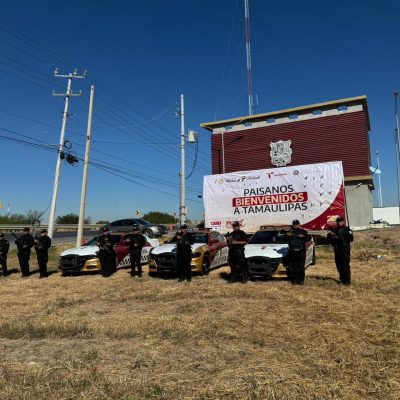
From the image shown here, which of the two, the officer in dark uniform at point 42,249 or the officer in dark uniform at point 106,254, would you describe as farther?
the officer in dark uniform at point 42,249

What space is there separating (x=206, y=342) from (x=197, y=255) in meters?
6.75

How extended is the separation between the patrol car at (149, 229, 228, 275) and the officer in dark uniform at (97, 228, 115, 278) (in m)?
1.42

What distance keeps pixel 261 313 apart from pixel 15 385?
4.34 metres

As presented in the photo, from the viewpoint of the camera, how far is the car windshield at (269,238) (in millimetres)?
12680

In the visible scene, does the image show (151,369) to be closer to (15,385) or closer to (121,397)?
(121,397)

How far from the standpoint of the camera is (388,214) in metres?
61.3

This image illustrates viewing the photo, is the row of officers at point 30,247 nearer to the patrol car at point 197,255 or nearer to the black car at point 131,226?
the patrol car at point 197,255

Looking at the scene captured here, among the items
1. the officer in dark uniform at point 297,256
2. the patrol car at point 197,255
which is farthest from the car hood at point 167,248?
the officer in dark uniform at point 297,256

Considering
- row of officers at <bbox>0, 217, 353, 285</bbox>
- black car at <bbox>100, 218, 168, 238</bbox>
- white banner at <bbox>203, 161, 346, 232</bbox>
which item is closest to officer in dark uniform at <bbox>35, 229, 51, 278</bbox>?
row of officers at <bbox>0, 217, 353, 285</bbox>

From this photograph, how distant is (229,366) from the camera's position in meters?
4.98

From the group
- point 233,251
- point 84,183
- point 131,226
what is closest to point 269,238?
point 233,251

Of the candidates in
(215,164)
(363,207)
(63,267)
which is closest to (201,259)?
(63,267)

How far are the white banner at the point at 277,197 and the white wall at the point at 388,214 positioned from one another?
47.6 meters

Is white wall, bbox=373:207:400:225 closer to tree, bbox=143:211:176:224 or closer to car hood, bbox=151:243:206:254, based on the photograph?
tree, bbox=143:211:176:224
